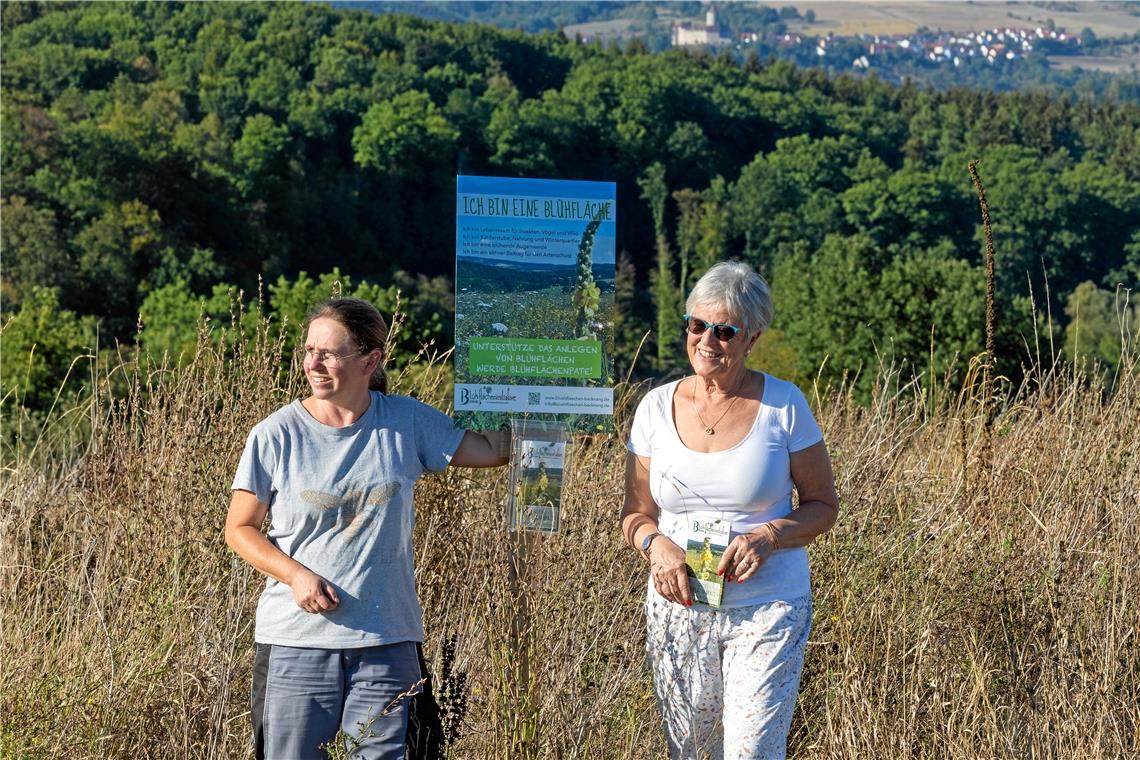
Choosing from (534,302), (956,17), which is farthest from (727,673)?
(956,17)

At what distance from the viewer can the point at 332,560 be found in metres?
2.46

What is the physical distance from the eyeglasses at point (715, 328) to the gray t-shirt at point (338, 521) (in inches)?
25.0

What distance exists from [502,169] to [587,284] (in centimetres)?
6678

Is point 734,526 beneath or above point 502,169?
beneath

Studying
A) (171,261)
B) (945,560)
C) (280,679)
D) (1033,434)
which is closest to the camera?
(280,679)

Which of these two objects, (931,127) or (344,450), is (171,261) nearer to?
(344,450)

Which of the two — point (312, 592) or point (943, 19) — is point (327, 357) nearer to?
point (312, 592)

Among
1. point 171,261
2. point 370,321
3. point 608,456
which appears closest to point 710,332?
point 370,321

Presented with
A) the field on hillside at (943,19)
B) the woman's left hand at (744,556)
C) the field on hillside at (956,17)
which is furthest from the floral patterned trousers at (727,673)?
the field on hillside at (956,17)

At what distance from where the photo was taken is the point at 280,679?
8.05ft

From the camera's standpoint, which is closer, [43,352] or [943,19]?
[43,352]

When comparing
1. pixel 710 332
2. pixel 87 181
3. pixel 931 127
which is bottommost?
pixel 710 332

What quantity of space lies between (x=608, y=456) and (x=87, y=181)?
5270cm

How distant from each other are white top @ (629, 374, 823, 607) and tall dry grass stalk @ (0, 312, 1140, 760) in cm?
34
